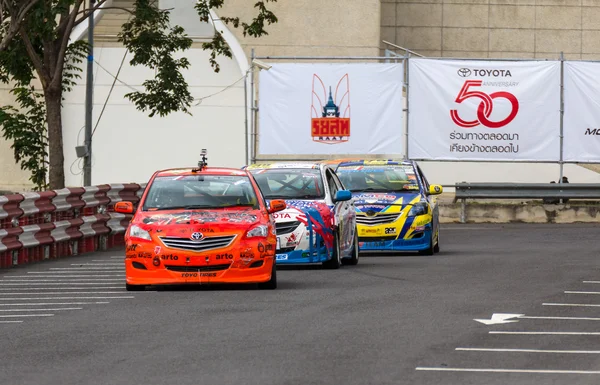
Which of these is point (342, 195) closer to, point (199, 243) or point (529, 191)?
point (199, 243)

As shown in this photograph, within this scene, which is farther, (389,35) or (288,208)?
(389,35)

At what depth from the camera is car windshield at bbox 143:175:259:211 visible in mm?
16484

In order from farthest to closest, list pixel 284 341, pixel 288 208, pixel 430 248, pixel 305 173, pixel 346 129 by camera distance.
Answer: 1. pixel 346 129
2. pixel 430 248
3. pixel 305 173
4. pixel 288 208
5. pixel 284 341

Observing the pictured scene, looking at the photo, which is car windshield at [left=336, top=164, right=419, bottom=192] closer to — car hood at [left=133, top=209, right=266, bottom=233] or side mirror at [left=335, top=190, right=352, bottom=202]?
side mirror at [left=335, top=190, right=352, bottom=202]

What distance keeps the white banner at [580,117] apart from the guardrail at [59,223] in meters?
10.9

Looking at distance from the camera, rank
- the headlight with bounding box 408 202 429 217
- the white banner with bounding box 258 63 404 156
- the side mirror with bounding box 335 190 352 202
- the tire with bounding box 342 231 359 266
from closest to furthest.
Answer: the side mirror with bounding box 335 190 352 202
the tire with bounding box 342 231 359 266
the headlight with bounding box 408 202 429 217
the white banner with bounding box 258 63 404 156

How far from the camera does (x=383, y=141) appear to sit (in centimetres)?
3250

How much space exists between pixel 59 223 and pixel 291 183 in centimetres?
472

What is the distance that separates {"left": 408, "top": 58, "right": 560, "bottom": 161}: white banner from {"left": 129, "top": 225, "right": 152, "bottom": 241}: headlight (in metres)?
17.4

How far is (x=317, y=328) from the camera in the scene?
→ 11750 mm

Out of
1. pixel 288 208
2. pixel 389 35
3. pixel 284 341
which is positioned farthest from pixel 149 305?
pixel 389 35

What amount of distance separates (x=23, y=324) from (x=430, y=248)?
1054 cm

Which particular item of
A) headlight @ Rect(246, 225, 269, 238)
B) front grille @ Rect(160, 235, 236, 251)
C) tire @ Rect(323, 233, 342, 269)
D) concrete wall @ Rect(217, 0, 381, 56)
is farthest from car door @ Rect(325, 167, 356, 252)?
concrete wall @ Rect(217, 0, 381, 56)

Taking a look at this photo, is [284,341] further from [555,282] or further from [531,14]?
[531,14]
